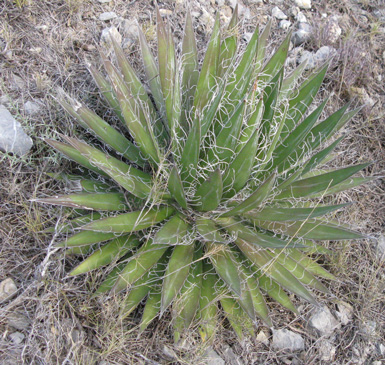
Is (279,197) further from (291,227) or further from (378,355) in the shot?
(378,355)

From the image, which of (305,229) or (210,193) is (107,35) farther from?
(305,229)

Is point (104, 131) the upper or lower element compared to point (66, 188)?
upper

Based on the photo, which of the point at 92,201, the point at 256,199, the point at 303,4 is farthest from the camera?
the point at 303,4

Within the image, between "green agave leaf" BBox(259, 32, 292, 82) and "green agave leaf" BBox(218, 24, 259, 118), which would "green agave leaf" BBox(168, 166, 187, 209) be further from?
"green agave leaf" BBox(259, 32, 292, 82)

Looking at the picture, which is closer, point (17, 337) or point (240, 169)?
point (240, 169)

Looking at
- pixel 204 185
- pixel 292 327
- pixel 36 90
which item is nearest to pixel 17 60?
pixel 36 90

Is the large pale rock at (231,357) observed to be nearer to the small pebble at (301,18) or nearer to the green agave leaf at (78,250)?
the green agave leaf at (78,250)

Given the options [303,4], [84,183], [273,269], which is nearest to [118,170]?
[84,183]
